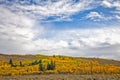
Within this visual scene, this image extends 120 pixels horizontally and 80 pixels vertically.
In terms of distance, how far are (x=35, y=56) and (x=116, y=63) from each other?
47.5 metres

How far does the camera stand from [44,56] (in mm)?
169750

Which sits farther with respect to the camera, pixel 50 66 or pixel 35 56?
pixel 35 56

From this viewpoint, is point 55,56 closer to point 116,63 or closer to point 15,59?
point 15,59

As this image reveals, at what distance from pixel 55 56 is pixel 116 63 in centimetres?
3819

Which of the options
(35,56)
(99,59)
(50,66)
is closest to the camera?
(50,66)

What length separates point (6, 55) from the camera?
15800cm

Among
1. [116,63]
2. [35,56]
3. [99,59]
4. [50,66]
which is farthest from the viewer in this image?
[35,56]

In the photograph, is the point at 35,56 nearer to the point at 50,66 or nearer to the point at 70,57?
the point at 70,57

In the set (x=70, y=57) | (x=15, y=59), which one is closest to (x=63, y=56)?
(x=70, y=57)

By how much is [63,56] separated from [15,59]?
30172mm

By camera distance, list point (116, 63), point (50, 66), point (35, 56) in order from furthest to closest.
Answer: point (35, 56) → point (116, 63) → point (50, 66)

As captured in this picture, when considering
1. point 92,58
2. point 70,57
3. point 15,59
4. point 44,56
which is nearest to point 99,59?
point 92,58

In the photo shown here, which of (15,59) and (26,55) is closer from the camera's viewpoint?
(15,59)

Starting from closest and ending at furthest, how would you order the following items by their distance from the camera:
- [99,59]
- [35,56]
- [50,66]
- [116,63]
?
[50,66] → [116,63] → [99,59] → [35,56]
